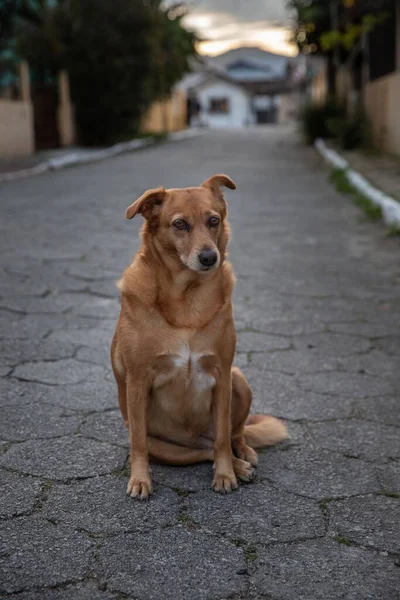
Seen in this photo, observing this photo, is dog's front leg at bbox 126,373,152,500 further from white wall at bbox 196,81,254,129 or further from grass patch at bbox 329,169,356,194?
white wall at bbox 196,81,254,129

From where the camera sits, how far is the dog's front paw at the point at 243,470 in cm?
303

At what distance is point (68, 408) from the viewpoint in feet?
12.2

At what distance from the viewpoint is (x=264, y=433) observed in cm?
335

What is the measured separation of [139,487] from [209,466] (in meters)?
0.39

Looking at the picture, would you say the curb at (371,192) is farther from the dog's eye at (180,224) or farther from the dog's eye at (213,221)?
the dog's eye at (180,224)

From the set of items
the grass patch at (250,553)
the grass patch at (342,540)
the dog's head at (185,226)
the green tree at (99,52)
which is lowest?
the grass patch at (342,540)

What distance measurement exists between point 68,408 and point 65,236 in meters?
4.97

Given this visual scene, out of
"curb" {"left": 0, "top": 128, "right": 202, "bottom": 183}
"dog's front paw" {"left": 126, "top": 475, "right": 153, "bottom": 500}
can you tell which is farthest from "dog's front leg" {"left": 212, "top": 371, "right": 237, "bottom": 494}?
"curb" {"left": 0, "top": 128, "right": 202, "bottom": 183}

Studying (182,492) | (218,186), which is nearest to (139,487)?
(182,492)

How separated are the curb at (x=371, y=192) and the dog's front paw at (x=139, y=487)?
6041 mm

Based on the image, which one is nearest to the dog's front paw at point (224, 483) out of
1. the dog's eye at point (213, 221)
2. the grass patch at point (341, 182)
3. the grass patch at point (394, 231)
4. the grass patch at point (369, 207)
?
the dog's eye at point (213, 221)

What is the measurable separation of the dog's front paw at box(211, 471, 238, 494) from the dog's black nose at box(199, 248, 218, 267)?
855mm

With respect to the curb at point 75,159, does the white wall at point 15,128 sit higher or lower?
higher

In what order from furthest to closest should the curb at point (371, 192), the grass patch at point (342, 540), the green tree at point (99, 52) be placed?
the green tree at point (99, 52) < the curb at point (371, 192) < the grass patch at point (342, 540)
